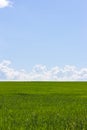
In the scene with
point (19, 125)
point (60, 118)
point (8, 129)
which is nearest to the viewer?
point (8, 129)

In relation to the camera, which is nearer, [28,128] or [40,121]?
[28,128]

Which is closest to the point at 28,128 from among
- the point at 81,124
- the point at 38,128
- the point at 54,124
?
the point at 38,128

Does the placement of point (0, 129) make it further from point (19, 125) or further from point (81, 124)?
point (81, 124)

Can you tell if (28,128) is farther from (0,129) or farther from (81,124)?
(81,124)

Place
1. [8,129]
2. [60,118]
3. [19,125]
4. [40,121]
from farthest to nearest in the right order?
[60,118] → [40,121] → [19,125] → [8,129]

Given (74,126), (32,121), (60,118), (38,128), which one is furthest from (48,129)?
(60,118)

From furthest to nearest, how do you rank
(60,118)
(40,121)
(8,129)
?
(60,118) → (40,121) → (8,129)

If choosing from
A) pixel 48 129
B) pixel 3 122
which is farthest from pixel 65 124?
pixel 3 122

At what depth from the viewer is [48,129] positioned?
12398 millimetres

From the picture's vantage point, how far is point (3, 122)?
1395 centimetres

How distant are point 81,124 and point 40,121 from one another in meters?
1.64

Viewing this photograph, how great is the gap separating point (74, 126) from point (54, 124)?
36.4 inches

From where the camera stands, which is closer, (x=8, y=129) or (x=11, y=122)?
(x=8, y=129)

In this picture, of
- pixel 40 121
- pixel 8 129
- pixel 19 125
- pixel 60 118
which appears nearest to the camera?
pixel 8 129
